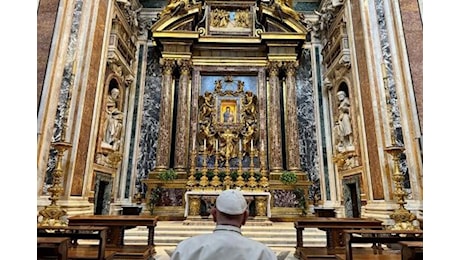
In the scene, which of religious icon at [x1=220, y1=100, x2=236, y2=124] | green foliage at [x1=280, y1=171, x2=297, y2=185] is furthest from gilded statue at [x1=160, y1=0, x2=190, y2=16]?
green foliage at [x1=280, y1=171, x2=297, y2=185]

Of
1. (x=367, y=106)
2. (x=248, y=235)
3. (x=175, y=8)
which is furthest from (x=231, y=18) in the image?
(x=248, y=235)

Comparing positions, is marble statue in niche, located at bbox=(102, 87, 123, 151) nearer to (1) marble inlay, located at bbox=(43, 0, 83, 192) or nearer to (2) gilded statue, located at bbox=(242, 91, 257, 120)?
(1) marble inlay, located at bbox=(43, 0, 83, 192)

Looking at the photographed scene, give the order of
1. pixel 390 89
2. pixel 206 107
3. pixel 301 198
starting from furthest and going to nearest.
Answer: pixel 206 107 → pixel 301 198 → pixel 390 89

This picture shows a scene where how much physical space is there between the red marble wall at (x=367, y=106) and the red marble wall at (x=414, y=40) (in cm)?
96

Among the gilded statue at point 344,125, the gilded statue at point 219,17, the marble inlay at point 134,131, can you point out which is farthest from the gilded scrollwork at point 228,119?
the gilded statue at point 344,125

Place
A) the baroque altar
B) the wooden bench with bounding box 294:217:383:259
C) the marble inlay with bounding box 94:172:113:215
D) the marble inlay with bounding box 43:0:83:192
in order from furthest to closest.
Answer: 1. the baroque altar
2. the marble inlay with bounding box 94:172:113:215
3. the marble inlay with bounding box 43:0:83:192
4. the wooden bench with bounding box 294:217:383:259

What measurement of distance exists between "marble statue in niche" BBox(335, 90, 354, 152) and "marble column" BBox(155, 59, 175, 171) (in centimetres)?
479

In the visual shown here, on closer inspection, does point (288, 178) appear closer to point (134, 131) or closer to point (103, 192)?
point (134, 131)

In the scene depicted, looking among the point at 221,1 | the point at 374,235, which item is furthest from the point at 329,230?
the point at 221,1

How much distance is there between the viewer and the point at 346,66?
28.1 feet

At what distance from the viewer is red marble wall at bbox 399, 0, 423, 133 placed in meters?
6.29

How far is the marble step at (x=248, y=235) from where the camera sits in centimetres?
632

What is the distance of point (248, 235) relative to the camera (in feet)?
21.5

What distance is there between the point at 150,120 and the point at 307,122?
4.90 m
